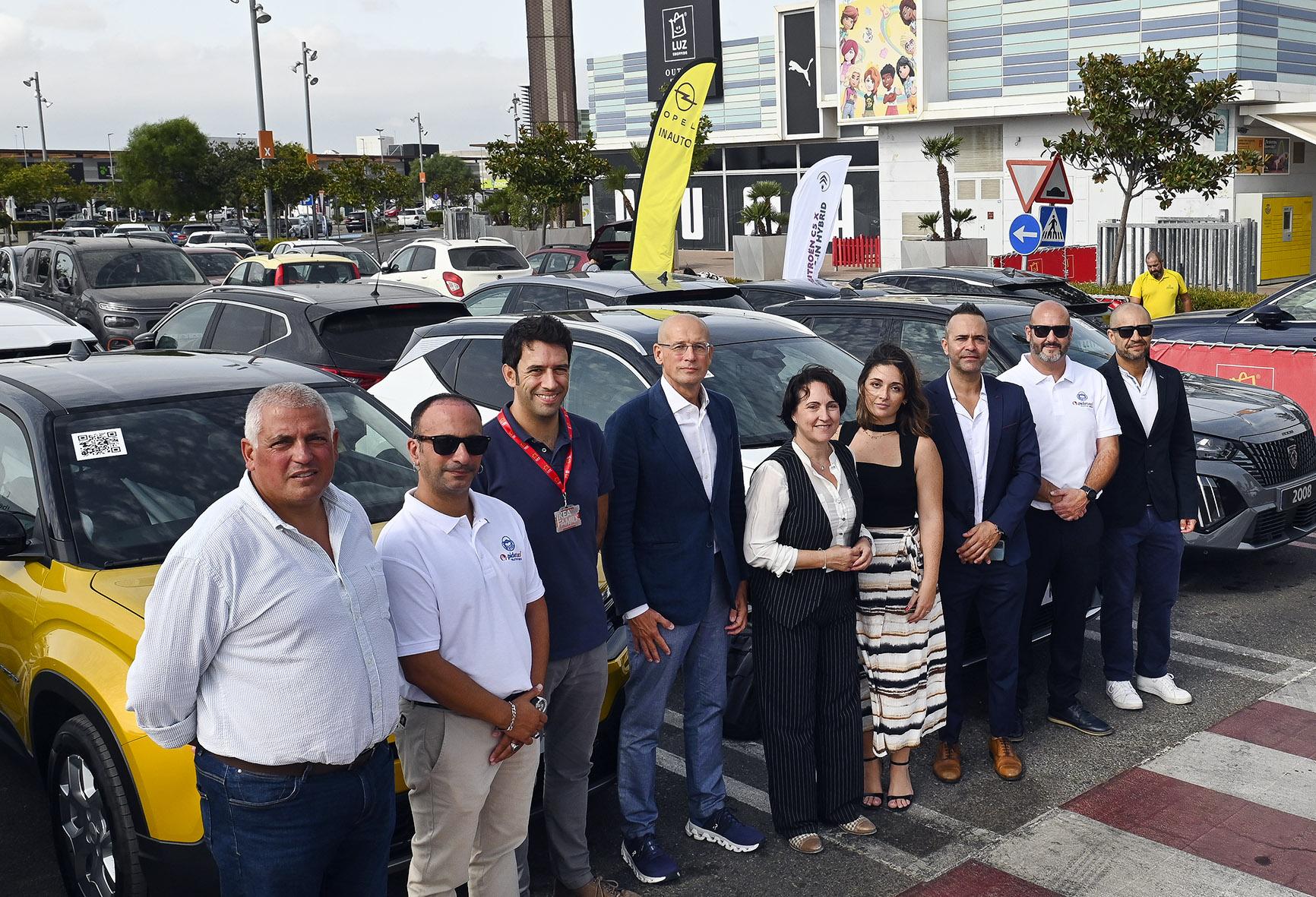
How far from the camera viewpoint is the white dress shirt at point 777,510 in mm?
4703

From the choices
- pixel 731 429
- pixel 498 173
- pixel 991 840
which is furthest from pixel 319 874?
pixel 498 173

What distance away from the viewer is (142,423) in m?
5.07

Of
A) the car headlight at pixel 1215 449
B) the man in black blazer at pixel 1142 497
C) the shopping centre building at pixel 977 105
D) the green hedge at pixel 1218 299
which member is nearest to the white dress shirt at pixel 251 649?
the man in black blazer at pixel 1142 497

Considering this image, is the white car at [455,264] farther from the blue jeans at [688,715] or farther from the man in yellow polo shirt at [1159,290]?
the blue jeans at [688,715]

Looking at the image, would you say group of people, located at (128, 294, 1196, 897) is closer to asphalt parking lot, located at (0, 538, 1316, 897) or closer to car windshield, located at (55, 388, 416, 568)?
asphalt parking lot, located at (0, 538, 1316, 897)

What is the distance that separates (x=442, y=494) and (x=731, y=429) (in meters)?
1.53

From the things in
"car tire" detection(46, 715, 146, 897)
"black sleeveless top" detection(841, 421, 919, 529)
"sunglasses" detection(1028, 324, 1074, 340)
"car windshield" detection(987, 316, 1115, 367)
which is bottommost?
"car tire" detection(46, 715, 146, 897)

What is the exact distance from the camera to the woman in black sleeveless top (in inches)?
196

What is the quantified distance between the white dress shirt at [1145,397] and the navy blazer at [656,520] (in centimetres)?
251

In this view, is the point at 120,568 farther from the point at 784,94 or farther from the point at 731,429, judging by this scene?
the point at 784,94

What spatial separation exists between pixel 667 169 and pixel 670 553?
11933mm

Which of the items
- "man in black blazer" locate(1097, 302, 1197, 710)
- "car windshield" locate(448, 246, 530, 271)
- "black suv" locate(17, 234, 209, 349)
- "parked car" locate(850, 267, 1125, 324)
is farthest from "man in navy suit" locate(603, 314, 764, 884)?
"car windshield" locate(448, 246, 530, 271)

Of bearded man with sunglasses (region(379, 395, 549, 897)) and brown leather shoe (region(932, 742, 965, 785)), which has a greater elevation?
bearded man with sunglasses (region(379, 395, 549, 897))

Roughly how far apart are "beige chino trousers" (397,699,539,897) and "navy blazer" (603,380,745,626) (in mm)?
888
